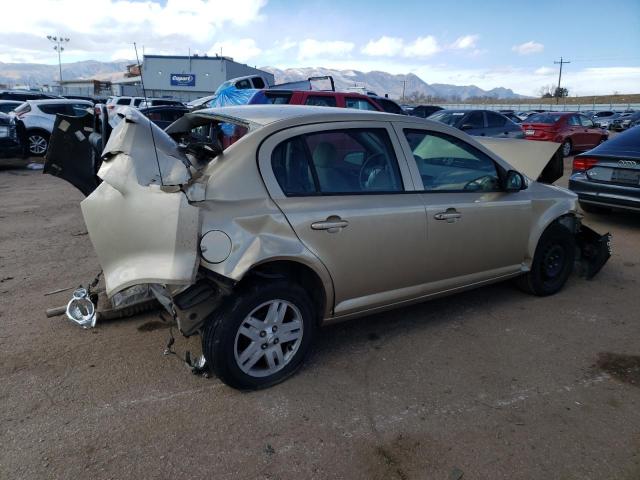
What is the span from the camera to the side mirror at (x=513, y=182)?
4.03 m

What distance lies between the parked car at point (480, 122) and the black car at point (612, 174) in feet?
18.8

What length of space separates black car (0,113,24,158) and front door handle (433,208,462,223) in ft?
39.9

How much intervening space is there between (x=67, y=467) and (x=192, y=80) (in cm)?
4278

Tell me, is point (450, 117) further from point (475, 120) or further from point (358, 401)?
point (358, 401)

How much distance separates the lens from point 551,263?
4.69 metres

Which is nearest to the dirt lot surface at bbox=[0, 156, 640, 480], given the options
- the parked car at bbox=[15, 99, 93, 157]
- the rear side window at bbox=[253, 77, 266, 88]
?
the parked car at bbox=[15, 99, 93, 157]

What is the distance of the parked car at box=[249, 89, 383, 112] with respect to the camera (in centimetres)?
1040

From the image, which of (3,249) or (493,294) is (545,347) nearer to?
(493,294)

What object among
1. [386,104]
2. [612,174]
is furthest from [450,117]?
[612,174]

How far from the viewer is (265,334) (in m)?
3.04

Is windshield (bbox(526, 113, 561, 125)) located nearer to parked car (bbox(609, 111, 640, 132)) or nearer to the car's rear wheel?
the car's rear wheel

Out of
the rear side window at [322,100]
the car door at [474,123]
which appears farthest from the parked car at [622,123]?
the rear side window at [322,100]

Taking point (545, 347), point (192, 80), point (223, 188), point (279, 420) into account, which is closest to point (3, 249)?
point (223, 188)

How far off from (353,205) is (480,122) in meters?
11.5
